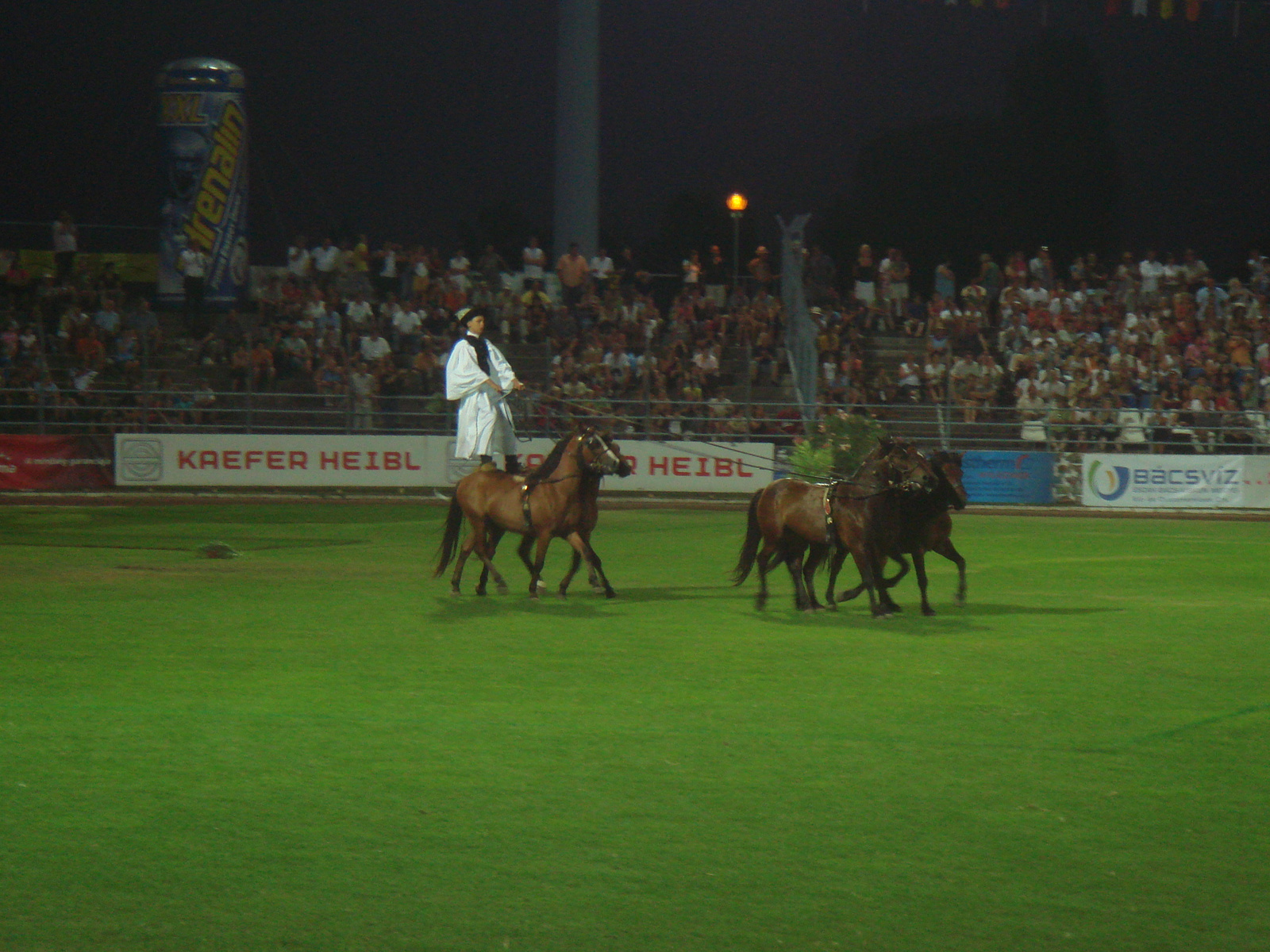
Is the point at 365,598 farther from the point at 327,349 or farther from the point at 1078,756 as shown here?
the point at 327,349

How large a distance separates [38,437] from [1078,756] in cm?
2120

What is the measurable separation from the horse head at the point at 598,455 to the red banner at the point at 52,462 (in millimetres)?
15074

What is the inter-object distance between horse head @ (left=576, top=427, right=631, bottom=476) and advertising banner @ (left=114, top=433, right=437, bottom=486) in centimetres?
1325

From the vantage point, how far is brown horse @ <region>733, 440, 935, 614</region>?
10.9m

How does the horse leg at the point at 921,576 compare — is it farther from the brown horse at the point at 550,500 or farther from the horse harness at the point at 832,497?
the brown horse at the point at 550,500

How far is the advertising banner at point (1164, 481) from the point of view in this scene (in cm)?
2444

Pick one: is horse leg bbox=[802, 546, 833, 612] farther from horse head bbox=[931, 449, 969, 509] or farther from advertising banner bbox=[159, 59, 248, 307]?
advertising banner bbox=[159, 59, 248, 307]

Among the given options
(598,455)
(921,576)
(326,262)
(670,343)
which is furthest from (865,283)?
(921,576)

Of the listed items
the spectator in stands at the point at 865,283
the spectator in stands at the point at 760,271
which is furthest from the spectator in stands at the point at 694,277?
the spectator in stands at the point at 865,283

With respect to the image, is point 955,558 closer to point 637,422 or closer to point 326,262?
point 637,422

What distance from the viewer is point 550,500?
11.9 meters

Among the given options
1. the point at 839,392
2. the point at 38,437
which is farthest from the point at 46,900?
the point at 839,392

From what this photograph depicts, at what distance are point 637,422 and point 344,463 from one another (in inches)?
207

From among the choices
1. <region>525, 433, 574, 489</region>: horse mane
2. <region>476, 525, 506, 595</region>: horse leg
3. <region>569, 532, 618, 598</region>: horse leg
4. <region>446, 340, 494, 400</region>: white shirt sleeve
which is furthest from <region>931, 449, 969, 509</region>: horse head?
<region>446, 340, 494, 400</region>: white shirt sleeve
